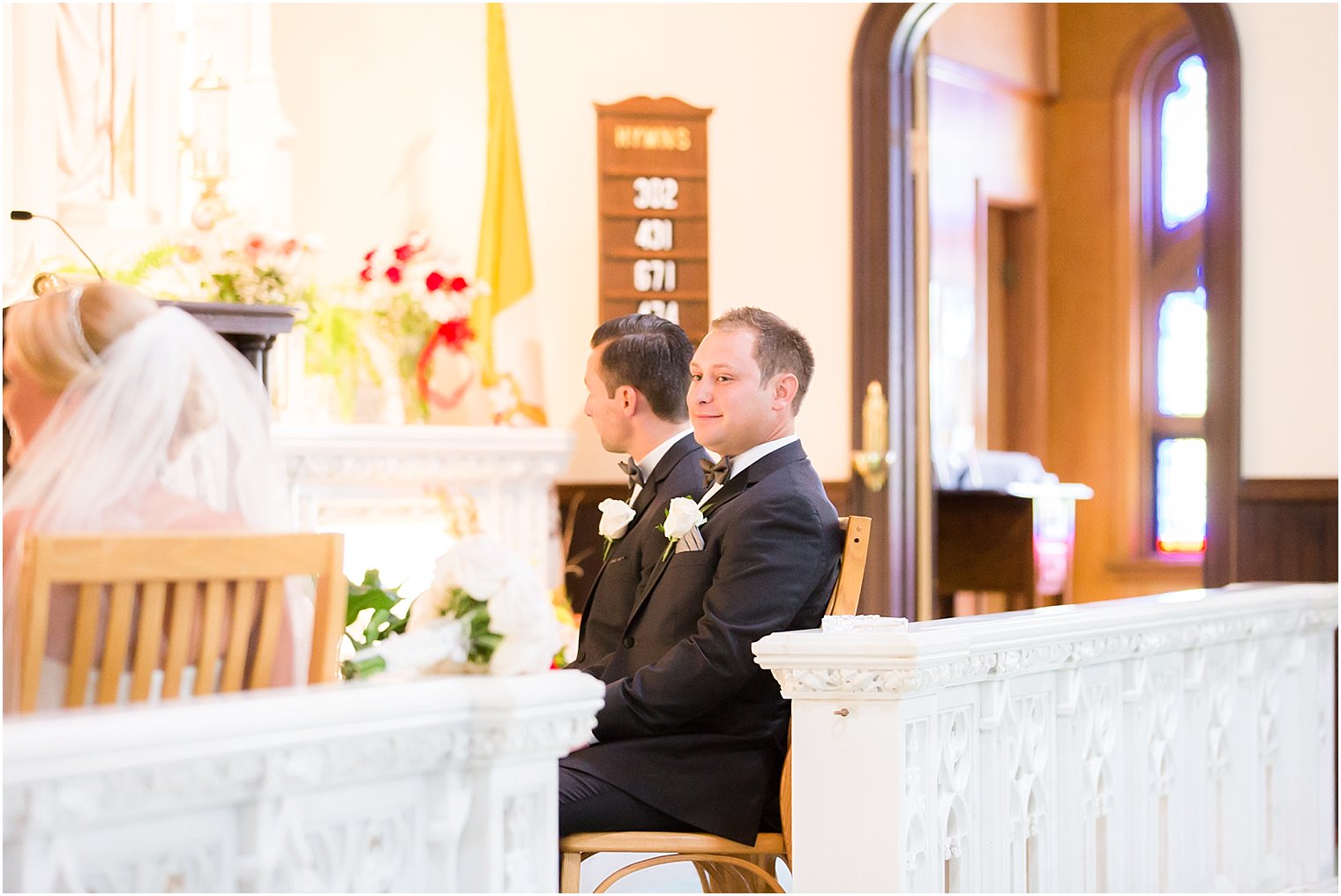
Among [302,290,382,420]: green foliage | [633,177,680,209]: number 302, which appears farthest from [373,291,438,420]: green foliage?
[633,177,680,209]: number 302

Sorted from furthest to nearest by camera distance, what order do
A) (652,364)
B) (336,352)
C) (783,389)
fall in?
(336,352) → (652,364) → (783,389)

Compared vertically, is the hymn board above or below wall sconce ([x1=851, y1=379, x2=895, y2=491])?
above

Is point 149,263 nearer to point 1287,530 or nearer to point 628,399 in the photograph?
point 628,399

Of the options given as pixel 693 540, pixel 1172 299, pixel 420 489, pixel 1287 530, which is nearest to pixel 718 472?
pixel 693 540

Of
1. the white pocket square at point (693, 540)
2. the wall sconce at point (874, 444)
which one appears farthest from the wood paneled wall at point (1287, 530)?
the white pocket square at point (693, 540)

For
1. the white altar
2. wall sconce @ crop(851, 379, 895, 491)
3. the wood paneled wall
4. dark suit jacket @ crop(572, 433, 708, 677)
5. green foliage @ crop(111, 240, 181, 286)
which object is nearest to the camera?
dark suit jacket @ crop(572, 433, 708, 677)

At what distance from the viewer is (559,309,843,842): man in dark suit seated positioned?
3070 millimetres

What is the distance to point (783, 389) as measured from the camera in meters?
3.30

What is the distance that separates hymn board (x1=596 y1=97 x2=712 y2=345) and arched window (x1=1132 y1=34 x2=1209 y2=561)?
176 inches

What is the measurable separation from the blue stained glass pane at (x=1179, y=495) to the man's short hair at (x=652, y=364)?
751 centimetres

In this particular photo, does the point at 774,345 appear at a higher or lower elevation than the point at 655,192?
lower

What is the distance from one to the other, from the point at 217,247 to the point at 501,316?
155 centimetres

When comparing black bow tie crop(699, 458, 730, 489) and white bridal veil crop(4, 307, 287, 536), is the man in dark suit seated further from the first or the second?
white bridal veil crop(4, 307, 287, 536)

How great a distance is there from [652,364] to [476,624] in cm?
145
